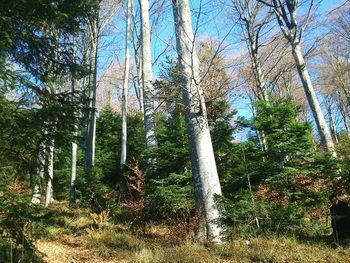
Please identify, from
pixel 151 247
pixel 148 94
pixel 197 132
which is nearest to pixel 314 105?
pixel 148 94

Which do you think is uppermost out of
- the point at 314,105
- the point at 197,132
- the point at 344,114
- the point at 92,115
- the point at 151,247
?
the point at 344,114

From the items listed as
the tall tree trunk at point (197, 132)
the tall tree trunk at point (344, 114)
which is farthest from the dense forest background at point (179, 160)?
the tall tree trunk at point (344, 114)

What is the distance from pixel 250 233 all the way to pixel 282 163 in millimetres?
2224

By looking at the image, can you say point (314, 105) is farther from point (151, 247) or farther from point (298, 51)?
point (151, 247)

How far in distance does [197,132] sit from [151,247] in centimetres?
222

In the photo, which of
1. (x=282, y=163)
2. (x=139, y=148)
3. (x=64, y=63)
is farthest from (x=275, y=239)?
(x=139, y=148)

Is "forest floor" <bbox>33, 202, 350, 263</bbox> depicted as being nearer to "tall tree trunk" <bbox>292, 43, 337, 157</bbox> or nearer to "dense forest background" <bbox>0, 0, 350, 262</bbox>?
"dense forest background" <bbox>0, 0, 350, 262</bbox>

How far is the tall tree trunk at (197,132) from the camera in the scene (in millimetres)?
5949

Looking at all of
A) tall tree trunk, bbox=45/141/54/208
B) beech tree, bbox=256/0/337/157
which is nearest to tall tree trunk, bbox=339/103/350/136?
beech tree, bbox=256/0/337/157

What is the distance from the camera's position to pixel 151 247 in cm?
631

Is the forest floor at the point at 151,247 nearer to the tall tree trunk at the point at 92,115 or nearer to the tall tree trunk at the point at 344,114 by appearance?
the tall tree trunk at the point at 92,115

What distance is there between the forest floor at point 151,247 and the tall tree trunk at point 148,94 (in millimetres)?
2409

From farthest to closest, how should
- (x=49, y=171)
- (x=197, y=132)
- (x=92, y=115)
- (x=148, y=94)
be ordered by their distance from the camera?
1. (x=92, y=115)
2. (x=148, y=94)
3. (x=49, y=171)
4. (x=197, y=132)

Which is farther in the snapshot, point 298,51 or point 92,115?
point 92,115
